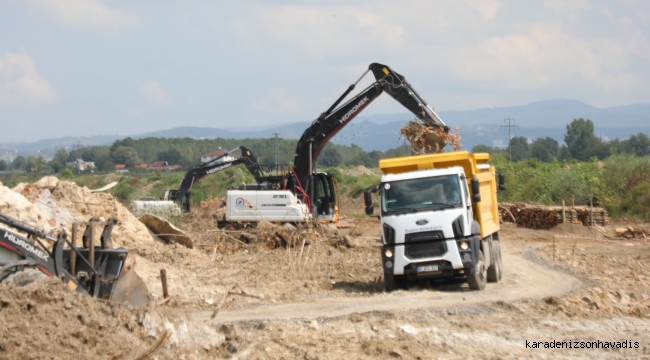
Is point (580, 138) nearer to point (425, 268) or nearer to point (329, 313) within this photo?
point (425, 268)

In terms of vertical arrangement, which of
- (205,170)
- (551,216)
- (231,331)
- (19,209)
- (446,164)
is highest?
(446,164)

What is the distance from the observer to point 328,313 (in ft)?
37.3

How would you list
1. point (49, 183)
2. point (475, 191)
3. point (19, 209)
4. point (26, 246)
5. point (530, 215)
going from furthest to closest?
point (530, 215) < point (49, 183) < point (19, 209) < point (475, 191) < point (26, 246)

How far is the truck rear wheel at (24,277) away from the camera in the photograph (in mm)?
8203

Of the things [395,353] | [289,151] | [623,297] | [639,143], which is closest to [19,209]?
[395,353]

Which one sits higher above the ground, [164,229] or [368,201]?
[368,201]

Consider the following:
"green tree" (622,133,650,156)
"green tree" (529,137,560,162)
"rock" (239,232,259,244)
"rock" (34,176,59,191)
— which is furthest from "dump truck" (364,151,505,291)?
"green tree" (529,137,560,162)

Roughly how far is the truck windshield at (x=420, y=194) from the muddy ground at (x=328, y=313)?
1.69m

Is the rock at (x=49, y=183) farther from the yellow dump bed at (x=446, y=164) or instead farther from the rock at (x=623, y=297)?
the rock at (x=623, y=297)

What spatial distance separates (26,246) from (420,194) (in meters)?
7.19

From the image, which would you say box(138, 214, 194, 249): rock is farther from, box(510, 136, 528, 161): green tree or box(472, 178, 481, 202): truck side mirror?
box(510, 136, 528, 161): green tree

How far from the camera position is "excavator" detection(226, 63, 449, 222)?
67.5 feet

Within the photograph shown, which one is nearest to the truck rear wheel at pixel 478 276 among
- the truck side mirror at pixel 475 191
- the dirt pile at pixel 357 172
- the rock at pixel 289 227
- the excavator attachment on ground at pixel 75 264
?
the truck side mirror at pixel 475 191

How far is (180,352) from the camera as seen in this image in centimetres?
875
